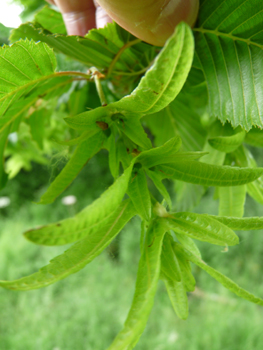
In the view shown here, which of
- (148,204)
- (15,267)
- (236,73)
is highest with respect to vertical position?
(236,73)

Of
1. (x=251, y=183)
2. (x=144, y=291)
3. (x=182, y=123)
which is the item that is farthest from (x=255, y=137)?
(x=144, y=291)

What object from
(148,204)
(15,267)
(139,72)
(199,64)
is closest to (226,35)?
(199,64)

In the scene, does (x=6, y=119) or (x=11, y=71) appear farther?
(x=6, y=119)

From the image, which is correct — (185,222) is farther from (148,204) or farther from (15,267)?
(15,267)

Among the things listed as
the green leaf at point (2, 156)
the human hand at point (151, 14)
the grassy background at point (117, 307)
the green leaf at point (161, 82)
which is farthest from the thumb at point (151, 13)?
the grassy background at point (117, 307)

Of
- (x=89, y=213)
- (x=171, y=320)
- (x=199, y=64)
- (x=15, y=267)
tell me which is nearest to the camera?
(x=89, y=213)

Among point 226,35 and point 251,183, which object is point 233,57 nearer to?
point 226,35
